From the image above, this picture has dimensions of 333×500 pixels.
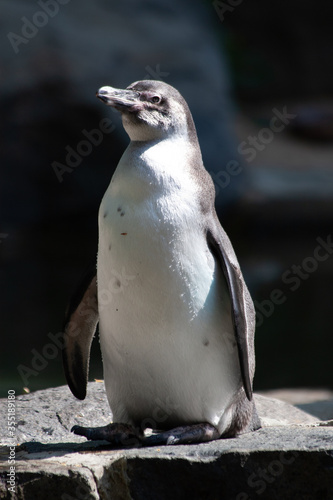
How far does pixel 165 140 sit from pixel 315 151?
1784 cm

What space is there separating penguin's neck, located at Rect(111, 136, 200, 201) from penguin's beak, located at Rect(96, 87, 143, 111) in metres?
0.16

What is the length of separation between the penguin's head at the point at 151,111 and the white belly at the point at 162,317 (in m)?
0.29

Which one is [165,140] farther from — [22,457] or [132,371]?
[22,457]

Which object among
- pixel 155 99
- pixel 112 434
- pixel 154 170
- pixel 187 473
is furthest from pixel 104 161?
pixel 187 473

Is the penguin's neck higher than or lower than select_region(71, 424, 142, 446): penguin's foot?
higher

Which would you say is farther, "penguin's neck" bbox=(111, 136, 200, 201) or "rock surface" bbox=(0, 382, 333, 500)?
"penguin's neck" bbox=(111, 136, 200, 201)

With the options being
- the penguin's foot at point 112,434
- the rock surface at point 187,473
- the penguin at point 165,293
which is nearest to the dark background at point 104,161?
the penguin at point 165,293

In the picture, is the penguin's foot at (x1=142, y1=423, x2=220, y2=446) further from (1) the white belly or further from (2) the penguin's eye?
(2) the penguin's eye

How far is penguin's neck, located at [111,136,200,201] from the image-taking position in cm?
314

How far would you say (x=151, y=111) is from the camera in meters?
3.25

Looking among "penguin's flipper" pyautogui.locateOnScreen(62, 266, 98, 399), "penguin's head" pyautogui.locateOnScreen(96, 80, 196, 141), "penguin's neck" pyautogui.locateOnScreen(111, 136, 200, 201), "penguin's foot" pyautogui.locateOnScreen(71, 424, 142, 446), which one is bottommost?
"penguin's foot" pyautogui.locateOnScreen(71, 424, 142, 446)

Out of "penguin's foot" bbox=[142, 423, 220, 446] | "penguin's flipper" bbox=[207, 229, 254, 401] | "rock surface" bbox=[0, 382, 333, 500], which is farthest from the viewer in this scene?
"penguin's flipper" bbox=[207, 229, 254, 401]

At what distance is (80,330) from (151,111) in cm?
109

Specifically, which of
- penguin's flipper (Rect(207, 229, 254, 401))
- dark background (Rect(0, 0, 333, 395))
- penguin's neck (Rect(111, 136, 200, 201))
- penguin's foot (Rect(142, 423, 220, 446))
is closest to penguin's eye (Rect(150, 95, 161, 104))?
penguin's neck (Rect(111, 136, 200, 201))
